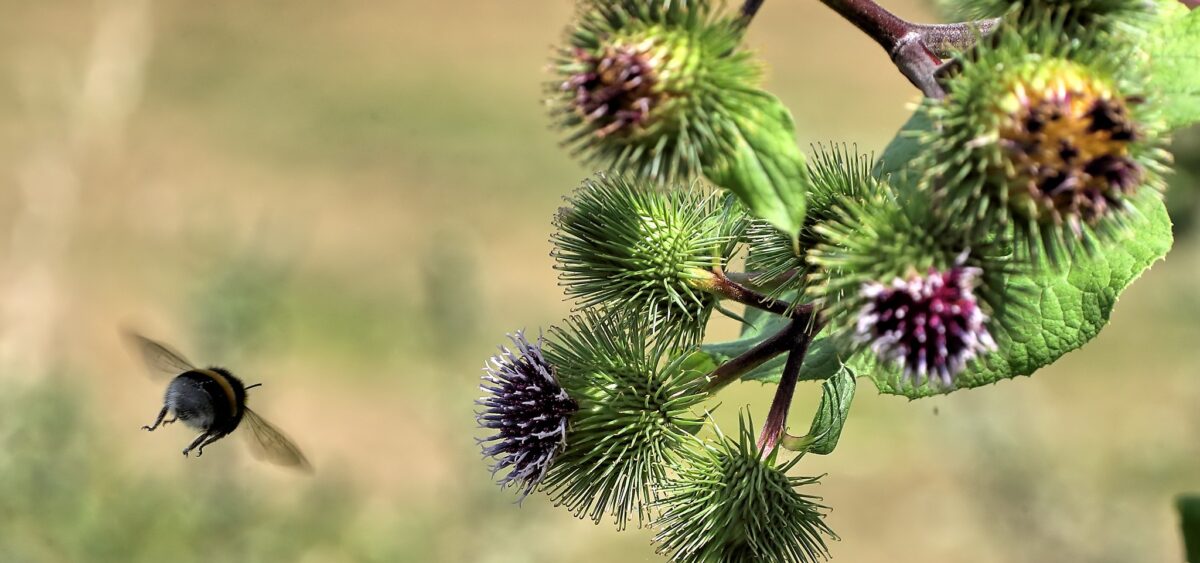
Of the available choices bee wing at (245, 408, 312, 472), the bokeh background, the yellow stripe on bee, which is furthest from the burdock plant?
the yellow stripe on bee

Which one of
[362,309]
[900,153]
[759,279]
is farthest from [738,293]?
[362,309]

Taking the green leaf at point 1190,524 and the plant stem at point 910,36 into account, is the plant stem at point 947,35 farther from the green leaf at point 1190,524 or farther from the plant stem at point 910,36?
the green leaf at point 1190,524

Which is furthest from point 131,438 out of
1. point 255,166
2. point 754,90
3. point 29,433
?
point 754,90

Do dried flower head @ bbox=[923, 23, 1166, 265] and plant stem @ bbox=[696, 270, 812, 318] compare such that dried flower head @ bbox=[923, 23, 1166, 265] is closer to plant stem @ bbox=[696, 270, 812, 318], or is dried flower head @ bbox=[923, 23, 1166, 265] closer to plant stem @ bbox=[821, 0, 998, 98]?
plant stem @ bbox=[821, 0, 998, 98]

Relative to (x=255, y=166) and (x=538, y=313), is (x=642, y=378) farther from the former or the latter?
(x=255, y=166)

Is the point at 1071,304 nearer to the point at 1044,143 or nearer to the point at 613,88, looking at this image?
the point at 1044,143

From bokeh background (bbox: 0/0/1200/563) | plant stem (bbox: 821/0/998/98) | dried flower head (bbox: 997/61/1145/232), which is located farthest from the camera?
bokeh background (bbox: 0/0/1200/563)
